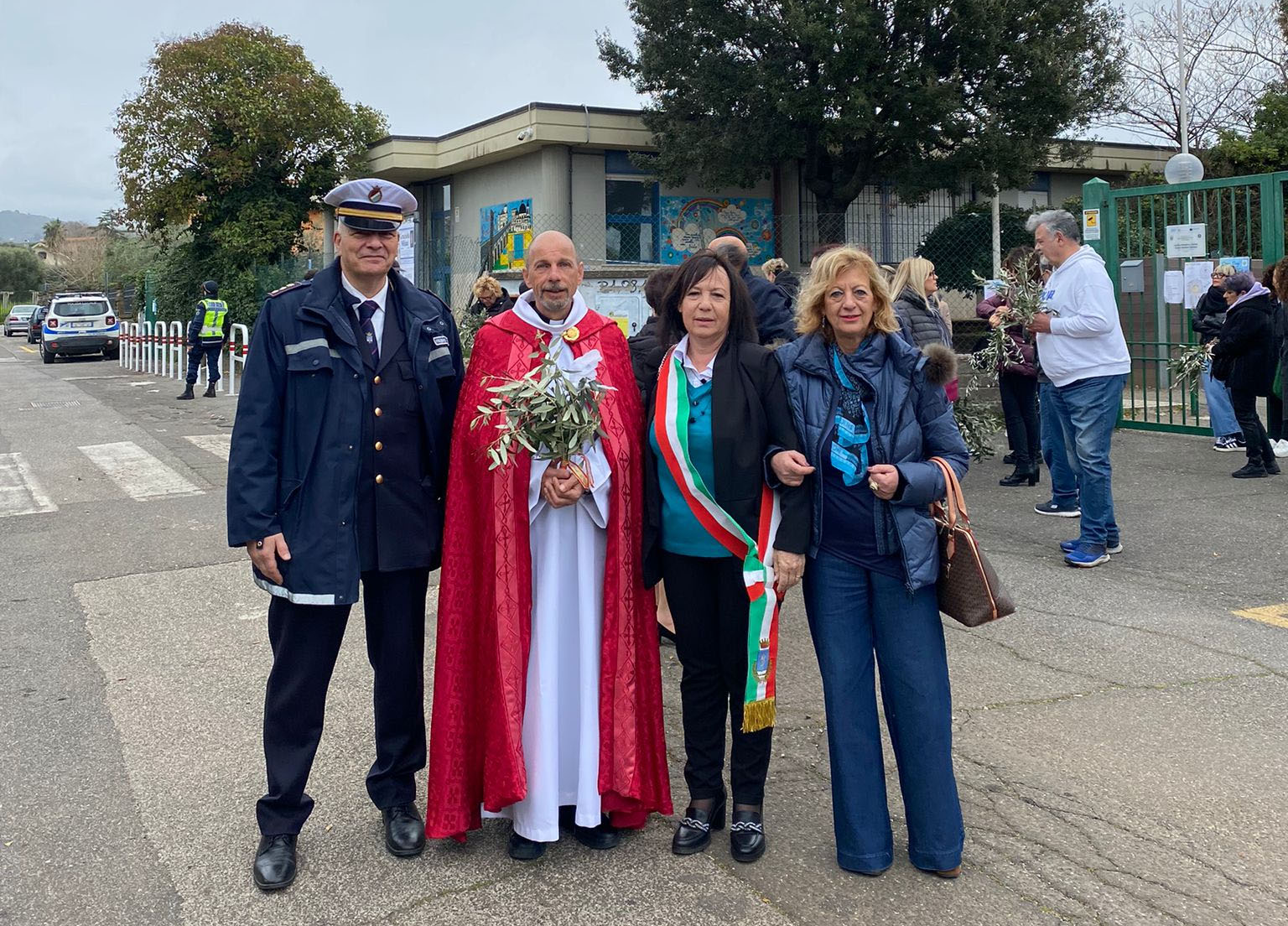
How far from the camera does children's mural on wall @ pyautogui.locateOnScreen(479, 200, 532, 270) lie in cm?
2452

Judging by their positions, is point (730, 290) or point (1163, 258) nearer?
point (730, 290)

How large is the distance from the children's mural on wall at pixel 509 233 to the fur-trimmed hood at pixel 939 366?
21.0 metres

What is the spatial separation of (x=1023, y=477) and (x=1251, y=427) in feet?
6.34

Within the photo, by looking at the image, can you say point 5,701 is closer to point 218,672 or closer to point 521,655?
point 218,672

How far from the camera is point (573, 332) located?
3738 mm

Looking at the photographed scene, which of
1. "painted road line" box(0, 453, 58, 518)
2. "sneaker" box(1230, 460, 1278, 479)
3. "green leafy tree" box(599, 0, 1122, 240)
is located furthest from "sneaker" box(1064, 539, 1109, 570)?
"green leafy tree" box(599, 0, 1122, 240)

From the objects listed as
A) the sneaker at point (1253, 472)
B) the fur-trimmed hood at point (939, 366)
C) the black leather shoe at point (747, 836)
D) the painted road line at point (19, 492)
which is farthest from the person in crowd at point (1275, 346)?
the painted road line at point (19, 492)

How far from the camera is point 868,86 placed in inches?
819

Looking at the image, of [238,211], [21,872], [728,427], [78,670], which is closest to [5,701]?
[78,670]

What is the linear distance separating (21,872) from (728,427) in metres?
2.63

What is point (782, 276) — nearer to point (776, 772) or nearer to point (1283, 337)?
point (776, 772)

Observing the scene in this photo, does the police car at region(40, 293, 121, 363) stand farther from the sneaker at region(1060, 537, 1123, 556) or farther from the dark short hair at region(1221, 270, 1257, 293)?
the sneaker at region(1060, 537, 1123, 556)

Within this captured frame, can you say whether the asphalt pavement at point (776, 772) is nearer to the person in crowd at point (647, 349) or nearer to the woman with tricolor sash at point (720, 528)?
the woman with tricolor sash at point (720, 528)

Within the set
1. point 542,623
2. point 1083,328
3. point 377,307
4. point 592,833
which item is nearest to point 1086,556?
point 1083,328
